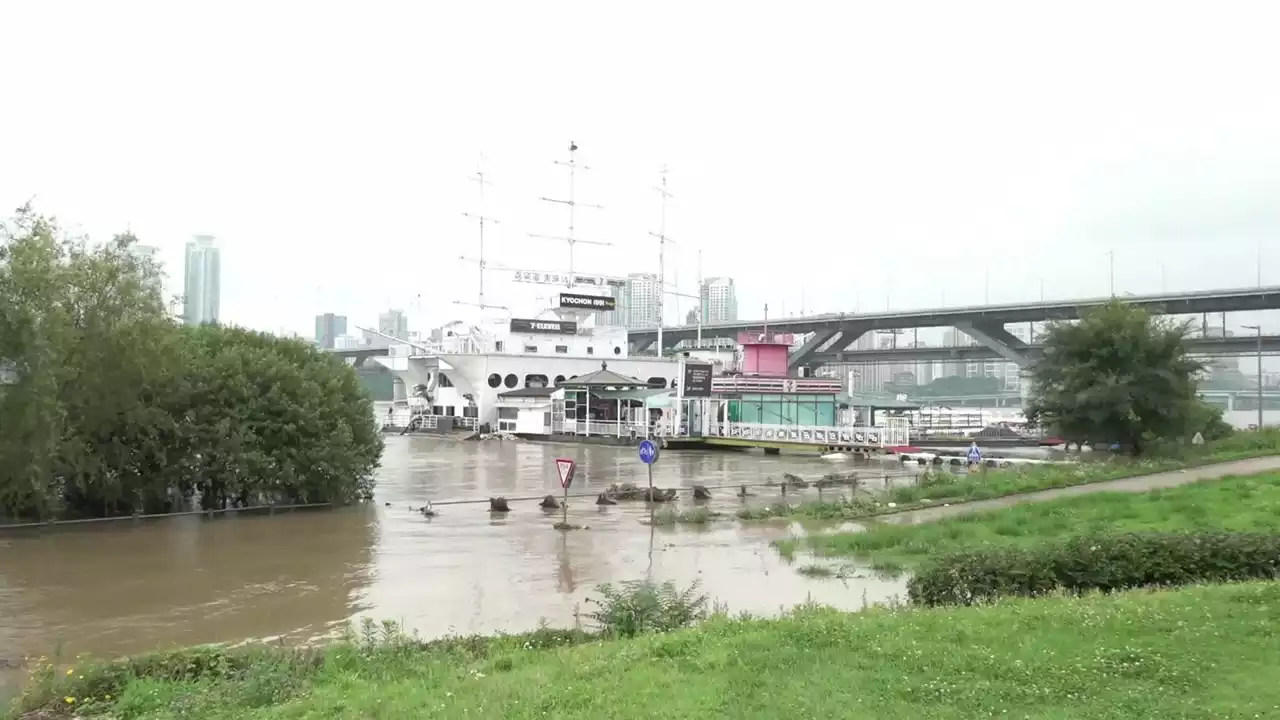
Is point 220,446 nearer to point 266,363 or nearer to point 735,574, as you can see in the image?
point 266,363

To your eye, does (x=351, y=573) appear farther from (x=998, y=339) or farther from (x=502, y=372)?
(x=998, y=339)

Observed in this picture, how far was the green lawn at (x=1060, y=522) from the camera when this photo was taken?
42.7 feet

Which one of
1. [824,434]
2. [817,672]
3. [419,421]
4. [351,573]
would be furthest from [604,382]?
[817,672]

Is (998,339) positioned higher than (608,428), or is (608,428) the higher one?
(998,339)

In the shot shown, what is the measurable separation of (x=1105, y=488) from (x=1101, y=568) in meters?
12.1

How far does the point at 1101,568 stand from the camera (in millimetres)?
8688

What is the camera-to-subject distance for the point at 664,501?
2280cm

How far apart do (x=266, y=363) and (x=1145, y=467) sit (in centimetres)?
2123

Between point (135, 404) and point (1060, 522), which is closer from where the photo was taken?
point (1060, 522)

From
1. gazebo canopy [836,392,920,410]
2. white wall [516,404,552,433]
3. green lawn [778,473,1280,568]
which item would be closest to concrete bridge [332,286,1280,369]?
gazebo canopy [836,392,920,410]

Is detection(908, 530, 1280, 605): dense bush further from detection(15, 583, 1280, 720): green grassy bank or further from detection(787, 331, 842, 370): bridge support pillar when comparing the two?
detection(787, 331, 842, 370): bridge support pillar

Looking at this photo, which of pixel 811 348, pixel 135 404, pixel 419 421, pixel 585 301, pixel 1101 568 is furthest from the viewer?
pixel 811 348

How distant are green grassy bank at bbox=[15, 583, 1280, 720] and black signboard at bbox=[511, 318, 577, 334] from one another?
67002 millimetres

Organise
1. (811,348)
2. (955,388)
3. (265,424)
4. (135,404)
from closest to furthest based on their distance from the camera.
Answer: (135,404) → (265,424) → (811,348) → (955,388)
